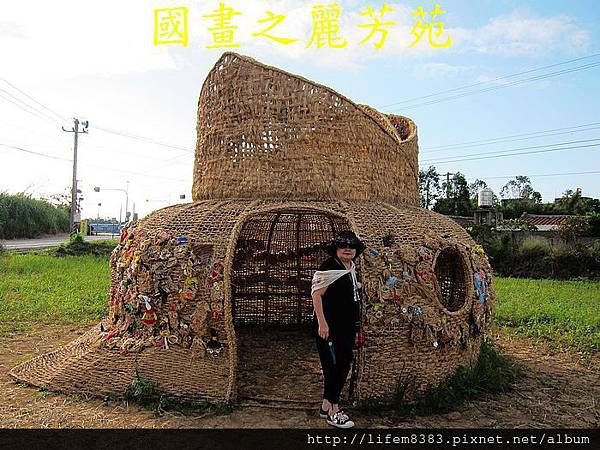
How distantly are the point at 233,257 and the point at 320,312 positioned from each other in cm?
147

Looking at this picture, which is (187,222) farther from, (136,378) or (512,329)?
(512,329)

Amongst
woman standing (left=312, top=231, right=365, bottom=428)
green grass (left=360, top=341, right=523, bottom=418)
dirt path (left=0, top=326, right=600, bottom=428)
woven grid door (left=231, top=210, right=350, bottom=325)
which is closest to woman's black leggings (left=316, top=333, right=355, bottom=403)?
woman standing (left=312, top=231, right=365, bottom=428)

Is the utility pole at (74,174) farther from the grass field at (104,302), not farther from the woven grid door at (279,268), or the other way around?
the woven grid door at (279,268)

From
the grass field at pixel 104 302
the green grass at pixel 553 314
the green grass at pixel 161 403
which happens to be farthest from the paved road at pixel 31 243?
the green grass at pixel 161 403

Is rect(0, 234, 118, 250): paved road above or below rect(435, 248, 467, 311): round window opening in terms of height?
below

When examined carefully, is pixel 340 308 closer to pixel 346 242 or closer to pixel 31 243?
pixel 346 242

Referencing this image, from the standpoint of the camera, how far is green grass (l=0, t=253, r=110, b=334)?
815 centimetres

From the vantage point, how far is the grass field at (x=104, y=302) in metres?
7.70

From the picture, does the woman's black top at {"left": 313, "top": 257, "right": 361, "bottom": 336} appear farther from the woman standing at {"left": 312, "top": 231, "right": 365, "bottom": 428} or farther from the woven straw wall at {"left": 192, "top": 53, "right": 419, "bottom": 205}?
the woven straw wall at {"left": 192, "top": 53, "right": 419, "bottom": 205}

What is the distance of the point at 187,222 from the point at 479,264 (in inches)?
110

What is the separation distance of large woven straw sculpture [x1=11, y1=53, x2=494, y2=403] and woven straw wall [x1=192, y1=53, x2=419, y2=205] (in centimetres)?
1

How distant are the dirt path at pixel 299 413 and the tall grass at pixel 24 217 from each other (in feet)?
93.8

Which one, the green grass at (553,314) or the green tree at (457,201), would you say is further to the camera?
the green tree at (457,201)

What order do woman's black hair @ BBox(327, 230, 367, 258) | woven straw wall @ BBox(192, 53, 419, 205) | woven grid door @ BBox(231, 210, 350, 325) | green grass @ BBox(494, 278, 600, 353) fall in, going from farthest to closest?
woven grid door @ BBox(231, 210, 350, 325)
green grass @ BBox(494, 278, 600, 353)
woven straw wall @ BBox(192, 53, 419, 205)
woman's black hair @ BBox(327, 230, 367, 258)
